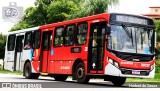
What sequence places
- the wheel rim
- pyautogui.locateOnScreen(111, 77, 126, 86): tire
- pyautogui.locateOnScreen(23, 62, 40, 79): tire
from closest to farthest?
1. the wheel rim
2. pyautogui.locateOnScreen(111, 77, 126, 86): tire
3. pyautogui.locateOnScreen(23, 62, 40, 79): tire

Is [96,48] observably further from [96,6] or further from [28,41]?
[96,6]

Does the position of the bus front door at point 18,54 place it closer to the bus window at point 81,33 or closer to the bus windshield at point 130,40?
the bus window at point 81,33

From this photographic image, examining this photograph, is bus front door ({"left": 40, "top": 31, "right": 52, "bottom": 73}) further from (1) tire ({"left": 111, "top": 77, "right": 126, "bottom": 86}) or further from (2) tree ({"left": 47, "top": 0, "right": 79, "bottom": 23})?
(2) tree ({"left": 47, "top": 0, "right": 79, "bottom": 23})

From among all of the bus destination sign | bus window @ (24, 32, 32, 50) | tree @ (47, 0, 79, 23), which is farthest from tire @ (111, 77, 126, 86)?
tree @ (47, 0, 79, 23)

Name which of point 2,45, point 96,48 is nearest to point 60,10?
point 2,45

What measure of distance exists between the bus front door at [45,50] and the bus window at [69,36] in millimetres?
2165

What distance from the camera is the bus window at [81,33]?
67.5 feet

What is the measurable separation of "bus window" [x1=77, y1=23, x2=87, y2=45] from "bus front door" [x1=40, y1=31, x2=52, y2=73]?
11.4 ft

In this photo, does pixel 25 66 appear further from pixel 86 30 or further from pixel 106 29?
pixel 106 29

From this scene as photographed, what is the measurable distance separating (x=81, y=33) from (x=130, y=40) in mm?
2690


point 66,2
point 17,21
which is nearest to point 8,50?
point 66,2

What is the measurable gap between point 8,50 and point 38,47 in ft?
15.8

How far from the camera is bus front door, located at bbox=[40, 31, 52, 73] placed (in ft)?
80.0

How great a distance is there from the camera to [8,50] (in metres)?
29.8
